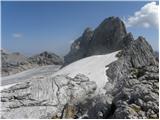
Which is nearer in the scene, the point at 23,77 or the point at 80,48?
the point at 80,48

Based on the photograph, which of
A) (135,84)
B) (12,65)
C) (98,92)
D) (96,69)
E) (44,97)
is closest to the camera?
(135,84)

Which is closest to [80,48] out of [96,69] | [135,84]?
[96,69]

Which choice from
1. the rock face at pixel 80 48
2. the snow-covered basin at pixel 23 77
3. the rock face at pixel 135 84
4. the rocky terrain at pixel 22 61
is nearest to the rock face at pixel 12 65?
the rocky terrain at pixel 22 61

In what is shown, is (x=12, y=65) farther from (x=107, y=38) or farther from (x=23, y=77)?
(x=107, y=38)

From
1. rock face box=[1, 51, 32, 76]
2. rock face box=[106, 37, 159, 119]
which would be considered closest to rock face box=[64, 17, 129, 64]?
rock face box=[106, 37, 159, 119]

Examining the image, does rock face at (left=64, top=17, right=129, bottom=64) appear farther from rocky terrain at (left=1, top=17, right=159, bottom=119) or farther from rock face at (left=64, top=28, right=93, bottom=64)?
rocky terrain at (left=1, top=17, right=159, bottom=119)

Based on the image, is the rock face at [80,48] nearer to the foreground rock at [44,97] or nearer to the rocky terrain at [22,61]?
the foreground rock at [44,97]
